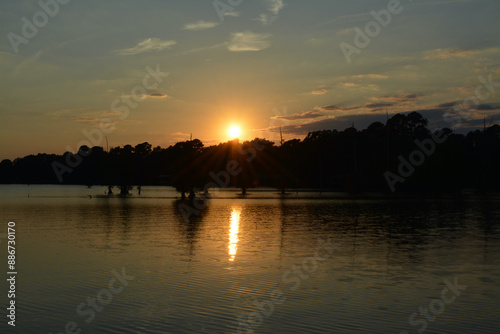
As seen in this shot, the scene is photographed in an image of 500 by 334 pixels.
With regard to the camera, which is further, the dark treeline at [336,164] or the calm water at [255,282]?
the dark treeline at [336,164]

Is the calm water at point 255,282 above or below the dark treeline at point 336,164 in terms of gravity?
below

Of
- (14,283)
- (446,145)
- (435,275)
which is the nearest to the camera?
(14,283)

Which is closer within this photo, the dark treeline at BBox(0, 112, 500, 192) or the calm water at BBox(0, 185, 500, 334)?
the calm water at BBox(0, 185, 500, 334)

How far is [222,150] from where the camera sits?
11856 centimetres

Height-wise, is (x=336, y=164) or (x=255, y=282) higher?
(x=336, y=164)

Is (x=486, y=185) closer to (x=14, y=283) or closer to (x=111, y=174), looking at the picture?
(x=111, y=174)

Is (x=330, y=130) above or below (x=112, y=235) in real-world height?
above

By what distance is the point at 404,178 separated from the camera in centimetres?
12338

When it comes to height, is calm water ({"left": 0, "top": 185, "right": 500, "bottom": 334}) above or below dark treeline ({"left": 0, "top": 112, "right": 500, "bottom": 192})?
below

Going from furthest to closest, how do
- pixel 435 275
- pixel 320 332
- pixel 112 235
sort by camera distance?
1. pixel 112 235
2. pixel 435 275
3. pixel 320 332

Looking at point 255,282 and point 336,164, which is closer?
point 255,282

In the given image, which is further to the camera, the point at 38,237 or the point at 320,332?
the point at 38,237

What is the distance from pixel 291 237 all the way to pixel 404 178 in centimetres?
9889

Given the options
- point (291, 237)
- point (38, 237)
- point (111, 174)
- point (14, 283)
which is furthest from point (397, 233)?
point (111, 174)
